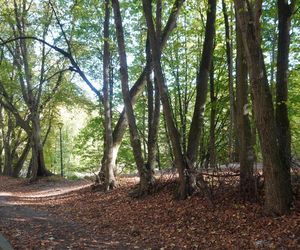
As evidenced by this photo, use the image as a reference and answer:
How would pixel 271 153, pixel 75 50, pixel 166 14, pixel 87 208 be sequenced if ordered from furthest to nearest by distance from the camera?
pixel 75 50 → pixel 166 14 → pixel 87 208 → pixel 271 153

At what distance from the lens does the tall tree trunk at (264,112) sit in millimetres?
6758

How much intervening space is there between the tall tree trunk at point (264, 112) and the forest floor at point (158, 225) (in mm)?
385

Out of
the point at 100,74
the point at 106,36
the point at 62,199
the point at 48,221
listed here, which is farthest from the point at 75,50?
the point at 48,221

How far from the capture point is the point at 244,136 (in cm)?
862

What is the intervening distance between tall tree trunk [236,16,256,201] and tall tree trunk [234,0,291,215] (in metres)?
1.12

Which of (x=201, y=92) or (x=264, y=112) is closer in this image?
(x=264, y=112)

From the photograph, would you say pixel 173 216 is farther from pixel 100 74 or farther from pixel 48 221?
pixel 100 74

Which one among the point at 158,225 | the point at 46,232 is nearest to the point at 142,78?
the point at 158,225

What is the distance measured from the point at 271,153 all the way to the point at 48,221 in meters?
5.73

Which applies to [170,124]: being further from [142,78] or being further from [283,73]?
[142,78]

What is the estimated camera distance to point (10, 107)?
Result: 72.2 ft

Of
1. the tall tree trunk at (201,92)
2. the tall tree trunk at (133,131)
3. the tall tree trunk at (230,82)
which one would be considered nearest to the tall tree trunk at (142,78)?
the tall tree trunk at (133,131)

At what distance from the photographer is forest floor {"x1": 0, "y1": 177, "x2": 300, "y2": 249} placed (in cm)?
662

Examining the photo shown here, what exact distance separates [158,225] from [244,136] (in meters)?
2.77
